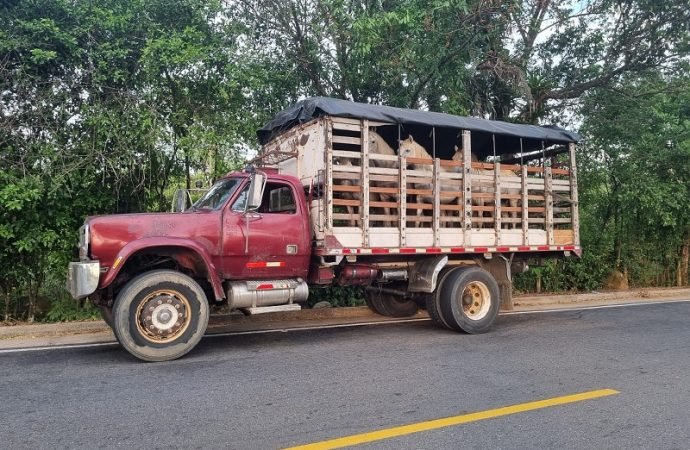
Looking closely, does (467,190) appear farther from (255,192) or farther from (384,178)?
(255,192)

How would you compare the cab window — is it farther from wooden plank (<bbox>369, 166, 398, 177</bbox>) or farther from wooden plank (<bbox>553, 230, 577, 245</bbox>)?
wooden plank (<bbox>553, 230, 577, 245</bbox>)

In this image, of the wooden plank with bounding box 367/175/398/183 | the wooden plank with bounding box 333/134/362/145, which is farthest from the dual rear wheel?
the wooden plank with bounding box 333/134/362/145

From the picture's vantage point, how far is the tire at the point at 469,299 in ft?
25.6

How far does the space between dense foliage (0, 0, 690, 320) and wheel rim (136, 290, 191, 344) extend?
3.32 m

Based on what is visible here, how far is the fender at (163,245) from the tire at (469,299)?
3370 mm

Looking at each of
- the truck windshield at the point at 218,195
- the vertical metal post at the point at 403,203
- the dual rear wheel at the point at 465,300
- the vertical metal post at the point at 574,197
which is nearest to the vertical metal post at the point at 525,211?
the dual rear wheel at the point at 465,300

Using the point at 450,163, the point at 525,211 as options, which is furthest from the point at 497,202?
the point at 450,163

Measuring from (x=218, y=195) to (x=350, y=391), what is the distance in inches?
137

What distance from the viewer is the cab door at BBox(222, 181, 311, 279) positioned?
6.70 m

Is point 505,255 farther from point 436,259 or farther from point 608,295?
point 608,295

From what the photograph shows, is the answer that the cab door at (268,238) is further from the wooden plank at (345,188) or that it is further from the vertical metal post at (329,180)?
the wooden plank at (345,188)

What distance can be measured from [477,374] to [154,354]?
360 cm

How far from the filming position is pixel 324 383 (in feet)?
16.6

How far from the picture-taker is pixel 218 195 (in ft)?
23.2
